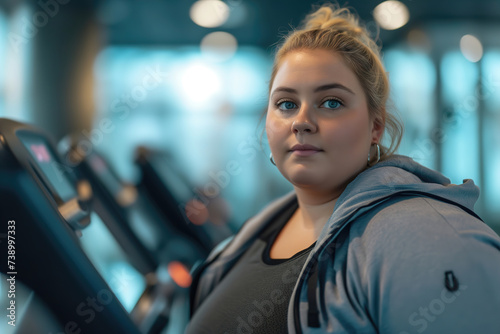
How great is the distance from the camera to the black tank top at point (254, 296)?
1022 mm

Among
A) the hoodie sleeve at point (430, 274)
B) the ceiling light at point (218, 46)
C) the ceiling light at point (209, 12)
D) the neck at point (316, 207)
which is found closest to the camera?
the hoodie sleeve at point (430, 274)

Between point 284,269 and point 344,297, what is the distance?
257 millimetres

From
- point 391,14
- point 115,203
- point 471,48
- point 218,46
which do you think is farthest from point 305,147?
point 218,46

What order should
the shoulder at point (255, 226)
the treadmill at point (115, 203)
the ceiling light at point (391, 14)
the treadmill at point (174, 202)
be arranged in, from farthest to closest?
the ceiling light at point (391, 14), the treadmill at point (174, 202), the treadmill at point (115, 203), the shoulder at point (255, 226)

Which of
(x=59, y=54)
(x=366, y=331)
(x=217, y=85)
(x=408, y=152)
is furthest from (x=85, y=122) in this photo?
(x=366, y=331)

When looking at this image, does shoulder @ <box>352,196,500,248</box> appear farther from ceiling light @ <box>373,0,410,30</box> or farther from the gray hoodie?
ceiling light @ <box>373,0,410,30</box>

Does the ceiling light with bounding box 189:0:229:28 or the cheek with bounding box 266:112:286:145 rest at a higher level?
the ceiling light with bounding box 189:0:229:28

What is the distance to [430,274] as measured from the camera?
0.77 metres

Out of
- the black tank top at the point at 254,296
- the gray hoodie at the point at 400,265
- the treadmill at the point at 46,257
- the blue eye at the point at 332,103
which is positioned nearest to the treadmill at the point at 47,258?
the treadmill at the point at 46,257

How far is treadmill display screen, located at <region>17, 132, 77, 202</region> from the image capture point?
1.06 metres

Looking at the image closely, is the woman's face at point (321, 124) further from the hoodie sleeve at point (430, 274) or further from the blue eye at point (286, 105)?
the hoodie sleeve at point (430, 274)

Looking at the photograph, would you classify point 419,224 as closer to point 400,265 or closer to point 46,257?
point 400,265

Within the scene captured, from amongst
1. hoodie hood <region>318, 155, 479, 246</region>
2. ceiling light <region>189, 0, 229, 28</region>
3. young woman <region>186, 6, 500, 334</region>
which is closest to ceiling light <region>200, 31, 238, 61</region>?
ceiling light <region>189, 0, 229, 28</region>

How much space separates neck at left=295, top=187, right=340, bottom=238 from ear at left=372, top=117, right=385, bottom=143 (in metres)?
0.18
